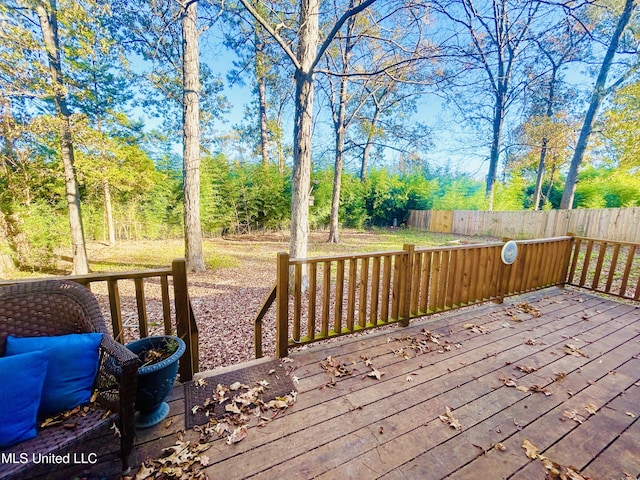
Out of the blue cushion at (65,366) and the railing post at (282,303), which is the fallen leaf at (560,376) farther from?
the blue cushion at (65,366)

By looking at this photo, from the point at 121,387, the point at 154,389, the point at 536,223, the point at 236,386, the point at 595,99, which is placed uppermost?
the point at 595,99

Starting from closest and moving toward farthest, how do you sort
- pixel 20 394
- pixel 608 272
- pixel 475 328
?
pixel 20 394, pixel 475 328, pixel 608 272

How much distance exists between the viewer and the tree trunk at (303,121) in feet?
13.4

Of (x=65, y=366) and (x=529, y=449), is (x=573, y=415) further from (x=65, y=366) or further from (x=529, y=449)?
(x=65, y=366)

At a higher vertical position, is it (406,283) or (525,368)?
(406,283)

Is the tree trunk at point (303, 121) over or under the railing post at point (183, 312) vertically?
over

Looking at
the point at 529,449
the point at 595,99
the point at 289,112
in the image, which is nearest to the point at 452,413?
the point at 529,449

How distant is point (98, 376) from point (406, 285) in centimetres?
245

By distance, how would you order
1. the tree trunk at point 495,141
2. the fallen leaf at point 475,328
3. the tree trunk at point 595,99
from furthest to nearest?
the tree trunk at point 495,141
the tree trunk at point 595,99
the fallen leaf at point 475,328

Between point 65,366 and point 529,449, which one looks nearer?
point 65,366

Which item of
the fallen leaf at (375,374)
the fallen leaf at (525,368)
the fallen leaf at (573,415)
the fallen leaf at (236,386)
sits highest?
the fallen leaf at (573,415)

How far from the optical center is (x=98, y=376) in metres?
1.40

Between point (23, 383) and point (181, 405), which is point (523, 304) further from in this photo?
point (23, 383)

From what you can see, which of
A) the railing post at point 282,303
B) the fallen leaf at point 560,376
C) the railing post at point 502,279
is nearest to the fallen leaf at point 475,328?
the fallen leaf at point 560,376
